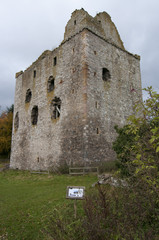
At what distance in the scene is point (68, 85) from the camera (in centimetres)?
1410

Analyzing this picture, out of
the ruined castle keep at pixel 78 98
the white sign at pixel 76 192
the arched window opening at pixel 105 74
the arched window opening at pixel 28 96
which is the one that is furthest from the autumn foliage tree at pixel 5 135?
the white sign at pixel 76 192

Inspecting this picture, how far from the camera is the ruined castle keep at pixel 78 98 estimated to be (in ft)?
41.5

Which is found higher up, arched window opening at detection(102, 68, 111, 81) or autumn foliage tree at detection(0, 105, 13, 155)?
arched window opening at detection(102, 68, 111, 81)

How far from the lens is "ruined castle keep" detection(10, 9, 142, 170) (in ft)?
41.5

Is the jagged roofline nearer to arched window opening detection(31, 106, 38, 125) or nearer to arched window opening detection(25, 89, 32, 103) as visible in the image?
arched window opening detection(25, 89, 32, 103)

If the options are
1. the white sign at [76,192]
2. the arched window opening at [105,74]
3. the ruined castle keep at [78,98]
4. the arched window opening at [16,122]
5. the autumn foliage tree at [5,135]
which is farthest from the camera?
the autumn foliage tree at [5,135]

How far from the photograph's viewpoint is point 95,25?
14.9 metres

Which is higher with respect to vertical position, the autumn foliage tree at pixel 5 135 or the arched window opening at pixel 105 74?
the arched window opening at pixel 105 74

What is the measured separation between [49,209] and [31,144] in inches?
457

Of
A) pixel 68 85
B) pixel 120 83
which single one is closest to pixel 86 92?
pixel 68 85

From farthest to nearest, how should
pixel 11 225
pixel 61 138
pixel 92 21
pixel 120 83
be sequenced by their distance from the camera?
pixel 120 83, pixel 92 21, pixel 61 138, pixel 11 225

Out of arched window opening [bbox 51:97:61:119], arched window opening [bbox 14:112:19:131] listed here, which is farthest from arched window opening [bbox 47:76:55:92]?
arched window opening [bbox 14:112:19:131]

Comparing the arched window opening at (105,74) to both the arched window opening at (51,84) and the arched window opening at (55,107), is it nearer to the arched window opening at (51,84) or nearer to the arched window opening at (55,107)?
the arched window opening at (55,107)

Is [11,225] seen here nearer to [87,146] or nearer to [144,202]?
[144,202]
